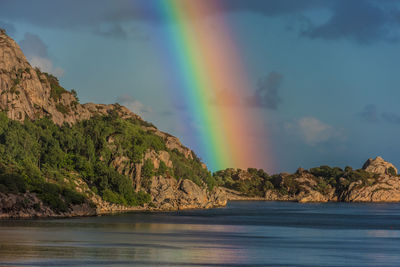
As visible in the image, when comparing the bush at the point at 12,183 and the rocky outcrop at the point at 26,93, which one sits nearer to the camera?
the bush at the point at 12,183

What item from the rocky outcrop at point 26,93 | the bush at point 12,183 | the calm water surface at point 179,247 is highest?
the rocky outcrop at point 26,93

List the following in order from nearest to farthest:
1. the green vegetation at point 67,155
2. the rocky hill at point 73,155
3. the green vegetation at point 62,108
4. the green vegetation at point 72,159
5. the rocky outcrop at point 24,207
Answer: the rocky outcrop at point 24,207
the green vegetation at point 67,155
the green vegetation at point 72,159
the rocky hill at point 73,155
the green vegetation at point 62,108

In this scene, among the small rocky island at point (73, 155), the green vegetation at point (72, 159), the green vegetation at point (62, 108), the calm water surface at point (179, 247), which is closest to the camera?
the calm water surface at point (179, 247)

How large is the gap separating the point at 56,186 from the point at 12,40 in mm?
59508

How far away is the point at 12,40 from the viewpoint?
168875 mm

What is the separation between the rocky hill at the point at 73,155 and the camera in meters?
132

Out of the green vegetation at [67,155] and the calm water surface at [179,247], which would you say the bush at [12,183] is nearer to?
the green vegetation at [67,155]

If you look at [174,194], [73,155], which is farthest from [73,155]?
[174,194]

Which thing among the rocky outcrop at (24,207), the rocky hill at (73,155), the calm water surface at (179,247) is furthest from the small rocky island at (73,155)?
the calm water surface at (179,247)

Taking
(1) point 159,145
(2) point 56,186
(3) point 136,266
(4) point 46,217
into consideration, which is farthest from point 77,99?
(3) point 136,266

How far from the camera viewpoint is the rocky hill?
132 m

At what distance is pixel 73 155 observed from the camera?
159 meters

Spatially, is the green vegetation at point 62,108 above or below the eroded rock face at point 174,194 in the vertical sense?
above

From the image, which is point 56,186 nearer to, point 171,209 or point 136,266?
point 171,209
